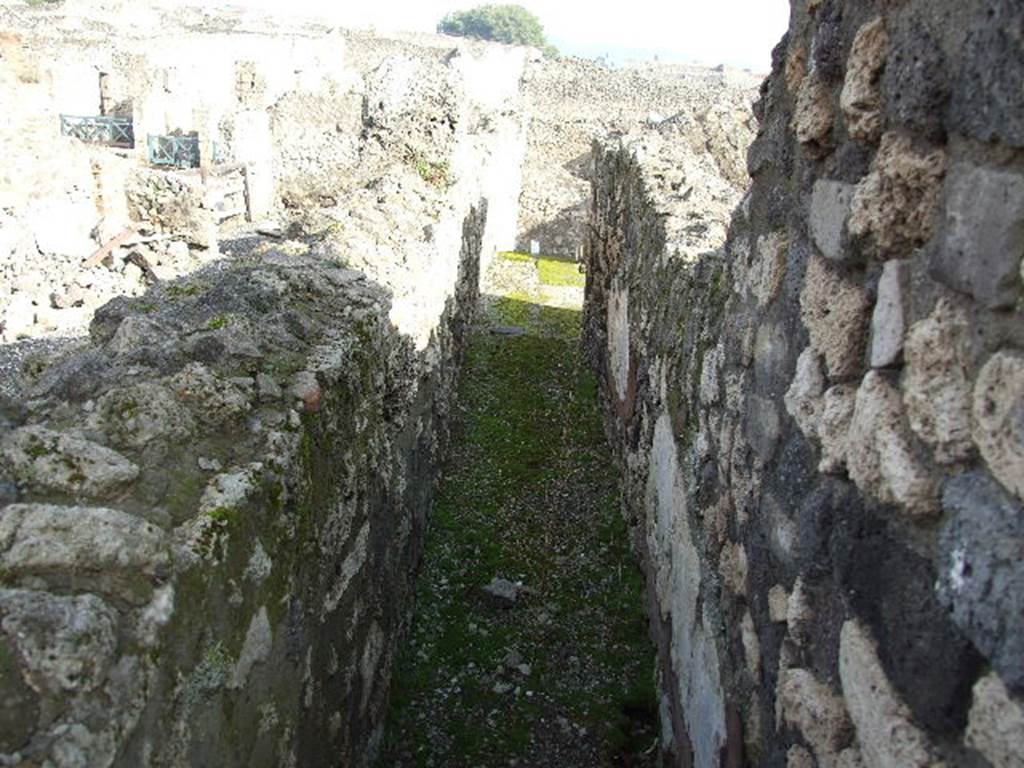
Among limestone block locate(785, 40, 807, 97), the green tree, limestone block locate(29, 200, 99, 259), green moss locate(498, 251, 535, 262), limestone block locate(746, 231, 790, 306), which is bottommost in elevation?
green moss locate(498, 251, 535, 262)

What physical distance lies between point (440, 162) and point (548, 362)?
3.17 meters

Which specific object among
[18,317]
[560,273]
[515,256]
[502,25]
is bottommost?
[515,256]

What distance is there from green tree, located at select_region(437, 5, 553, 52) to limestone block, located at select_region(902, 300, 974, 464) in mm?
88019

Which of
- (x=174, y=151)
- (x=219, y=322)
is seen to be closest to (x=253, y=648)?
(x=219, y=322)

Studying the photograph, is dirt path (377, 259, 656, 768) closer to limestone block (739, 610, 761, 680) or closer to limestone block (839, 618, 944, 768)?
limestone block (739, 610, 761, 680)

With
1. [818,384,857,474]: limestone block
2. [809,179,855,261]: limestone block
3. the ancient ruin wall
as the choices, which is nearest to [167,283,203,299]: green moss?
the ancient ruin wall

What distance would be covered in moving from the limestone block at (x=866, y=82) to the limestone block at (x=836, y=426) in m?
0.58

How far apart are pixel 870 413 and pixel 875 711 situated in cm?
59

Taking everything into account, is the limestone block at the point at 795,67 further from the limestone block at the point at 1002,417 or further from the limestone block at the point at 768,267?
the limestone block at the point at 1002,417

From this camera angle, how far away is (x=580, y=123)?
23375 mm

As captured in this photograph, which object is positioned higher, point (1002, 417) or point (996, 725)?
point (1002, 417)

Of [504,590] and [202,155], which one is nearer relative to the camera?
[504,590]

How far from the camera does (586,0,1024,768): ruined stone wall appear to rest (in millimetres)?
1461

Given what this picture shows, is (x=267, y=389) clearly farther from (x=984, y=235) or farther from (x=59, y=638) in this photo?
(x=984, y=235)
